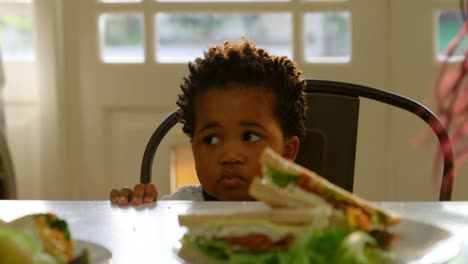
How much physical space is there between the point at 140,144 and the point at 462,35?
3.16 feet

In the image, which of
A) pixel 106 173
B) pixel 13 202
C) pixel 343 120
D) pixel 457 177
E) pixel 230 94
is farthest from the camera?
pixel 106 173

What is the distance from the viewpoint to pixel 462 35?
2564 millimetres

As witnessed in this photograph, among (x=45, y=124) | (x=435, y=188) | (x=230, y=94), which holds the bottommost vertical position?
(x=435, y=188)

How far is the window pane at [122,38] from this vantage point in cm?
270

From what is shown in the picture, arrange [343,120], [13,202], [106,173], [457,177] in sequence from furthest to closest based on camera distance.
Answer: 1. [106,173]
2. [457,177]
3. [343,120]
4. [13,202]

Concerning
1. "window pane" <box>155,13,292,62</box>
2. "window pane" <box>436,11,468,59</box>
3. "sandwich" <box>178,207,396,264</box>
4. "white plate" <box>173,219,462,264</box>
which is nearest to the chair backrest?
"window pane" <box>155,13,292,62</box>

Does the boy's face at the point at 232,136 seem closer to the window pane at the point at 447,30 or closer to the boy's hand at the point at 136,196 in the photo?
the boy's hand at the point at 136,196

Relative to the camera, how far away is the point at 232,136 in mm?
1407

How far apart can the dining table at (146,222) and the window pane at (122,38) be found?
4.80 ft

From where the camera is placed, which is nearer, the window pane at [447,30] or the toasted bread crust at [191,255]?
the toasted bread crust at [191,255]

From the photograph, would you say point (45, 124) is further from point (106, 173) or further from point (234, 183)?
point (234, 183)

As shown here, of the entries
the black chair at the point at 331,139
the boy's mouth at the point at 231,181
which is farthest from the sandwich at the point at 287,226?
the black chair at the point at 331,139

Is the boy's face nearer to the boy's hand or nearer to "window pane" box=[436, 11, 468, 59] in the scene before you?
the boy's hand

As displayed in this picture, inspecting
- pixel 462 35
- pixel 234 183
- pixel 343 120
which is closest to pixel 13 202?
pixel 234 183
